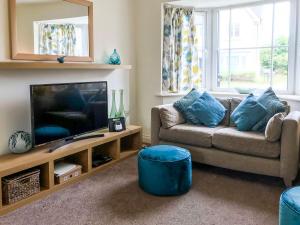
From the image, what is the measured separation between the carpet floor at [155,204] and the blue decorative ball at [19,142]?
515mm

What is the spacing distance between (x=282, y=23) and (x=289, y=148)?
6.37 ft

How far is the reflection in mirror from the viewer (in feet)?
9.27

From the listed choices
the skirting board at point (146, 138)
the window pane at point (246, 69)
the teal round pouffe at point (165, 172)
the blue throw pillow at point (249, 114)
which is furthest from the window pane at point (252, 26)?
the teal round pouffe at point (165, 172)

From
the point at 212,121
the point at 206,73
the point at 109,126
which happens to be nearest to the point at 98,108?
the point at 109,126

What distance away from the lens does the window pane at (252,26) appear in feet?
13.1

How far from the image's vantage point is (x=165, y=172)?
2.60 meters

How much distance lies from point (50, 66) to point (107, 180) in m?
1.28

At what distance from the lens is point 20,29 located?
279 centimetres

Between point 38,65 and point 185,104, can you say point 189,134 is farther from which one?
point 38,65

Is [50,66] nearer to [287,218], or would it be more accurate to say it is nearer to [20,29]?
[20,29]

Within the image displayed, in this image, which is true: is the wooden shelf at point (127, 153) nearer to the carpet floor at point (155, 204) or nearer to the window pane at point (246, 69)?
the carpet floor at point (155, 204)

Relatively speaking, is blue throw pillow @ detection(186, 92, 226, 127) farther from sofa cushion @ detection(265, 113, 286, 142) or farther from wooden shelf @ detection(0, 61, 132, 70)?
wooden shelf @ detection(0, 61, 132, 70)

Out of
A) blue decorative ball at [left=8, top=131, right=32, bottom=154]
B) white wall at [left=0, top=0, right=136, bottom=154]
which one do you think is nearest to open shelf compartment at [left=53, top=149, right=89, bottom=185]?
blue decorative ball at [left=8, top=131, right=32, bottom=154]

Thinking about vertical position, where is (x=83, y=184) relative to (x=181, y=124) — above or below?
below
